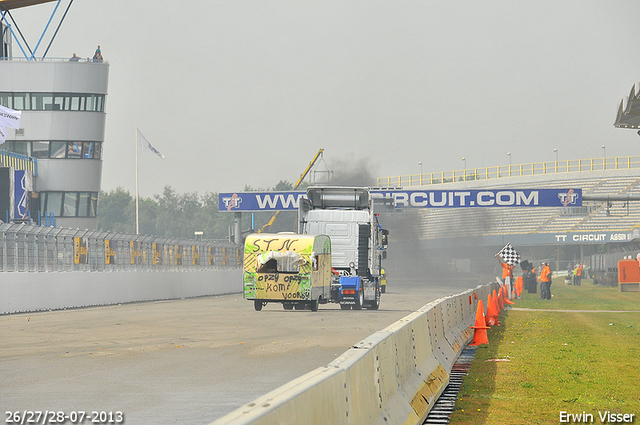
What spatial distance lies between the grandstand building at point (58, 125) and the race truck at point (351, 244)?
120 feet

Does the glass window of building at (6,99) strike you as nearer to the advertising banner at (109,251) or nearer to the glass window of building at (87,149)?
the glass window of building at (87,149)

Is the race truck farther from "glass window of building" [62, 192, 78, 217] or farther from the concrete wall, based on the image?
"glass window of building" [62, 192, 78, 217]

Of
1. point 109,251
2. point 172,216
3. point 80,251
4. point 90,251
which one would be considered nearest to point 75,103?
point 109,251

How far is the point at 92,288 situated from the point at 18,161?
31.8 meters

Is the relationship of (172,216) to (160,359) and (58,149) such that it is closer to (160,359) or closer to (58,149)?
(58,149)

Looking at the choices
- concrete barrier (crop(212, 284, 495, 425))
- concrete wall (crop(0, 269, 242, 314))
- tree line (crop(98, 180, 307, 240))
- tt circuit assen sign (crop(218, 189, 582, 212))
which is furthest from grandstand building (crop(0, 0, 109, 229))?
tree line (crop(98, 180, 307, 240))

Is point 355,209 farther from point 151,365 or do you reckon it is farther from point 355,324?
point 151,365

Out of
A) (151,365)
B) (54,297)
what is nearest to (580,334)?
(151,365)

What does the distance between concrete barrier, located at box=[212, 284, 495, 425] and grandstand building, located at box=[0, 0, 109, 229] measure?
174 feet

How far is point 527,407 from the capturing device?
9094 millimetres

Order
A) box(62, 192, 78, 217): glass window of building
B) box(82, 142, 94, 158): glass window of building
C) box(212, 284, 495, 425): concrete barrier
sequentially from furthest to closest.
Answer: box(82, 142, 94, 158): glass window of building, box(62, 192, 78, 217): glass window of building, box(212, 284, 495, 425): concrete barrier

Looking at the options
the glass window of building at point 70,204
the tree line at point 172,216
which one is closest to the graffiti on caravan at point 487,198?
the glass window of building at point 70,204

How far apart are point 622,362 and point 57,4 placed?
56.0 meters

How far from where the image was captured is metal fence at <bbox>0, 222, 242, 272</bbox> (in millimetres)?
25922
